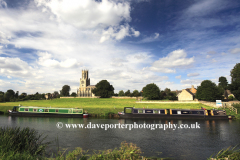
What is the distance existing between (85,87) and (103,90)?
7222 cm

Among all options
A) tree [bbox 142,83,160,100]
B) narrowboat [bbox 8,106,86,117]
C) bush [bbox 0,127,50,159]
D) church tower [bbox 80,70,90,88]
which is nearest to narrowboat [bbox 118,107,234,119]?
narrowboat [bbox 8,106,86,117]

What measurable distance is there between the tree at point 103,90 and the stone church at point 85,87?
5066 cm

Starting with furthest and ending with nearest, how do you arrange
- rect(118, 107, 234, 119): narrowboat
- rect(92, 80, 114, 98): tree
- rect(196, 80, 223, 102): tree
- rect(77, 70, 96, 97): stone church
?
rect(77, 70, 96, 97): stone church < rect(92, 80, 114, 98): tree < rect(196, 80, 223, 102): tree < rect(118, 107, 234, 119): narrowboat

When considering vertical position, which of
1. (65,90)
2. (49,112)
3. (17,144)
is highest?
(65,90)

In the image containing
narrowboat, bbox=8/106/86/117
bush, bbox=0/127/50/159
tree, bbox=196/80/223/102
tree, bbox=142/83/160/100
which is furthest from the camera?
tree, bbox=142/83/160/100

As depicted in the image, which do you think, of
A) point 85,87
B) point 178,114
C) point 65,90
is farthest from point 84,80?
point 178,114

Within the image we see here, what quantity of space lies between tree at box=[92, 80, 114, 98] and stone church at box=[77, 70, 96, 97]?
5066cm

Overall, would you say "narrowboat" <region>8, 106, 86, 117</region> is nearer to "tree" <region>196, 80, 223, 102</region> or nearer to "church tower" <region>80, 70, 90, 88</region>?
"tree" <region>196, 80, 223, 102</region>

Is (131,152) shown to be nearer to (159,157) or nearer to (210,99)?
(159,157)

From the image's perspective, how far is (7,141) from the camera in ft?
30.7

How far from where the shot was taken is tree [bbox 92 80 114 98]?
100m

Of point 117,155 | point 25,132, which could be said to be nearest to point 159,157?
point 117,155

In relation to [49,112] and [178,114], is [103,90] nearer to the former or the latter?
[49,112]

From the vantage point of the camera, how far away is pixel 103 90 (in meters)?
101
